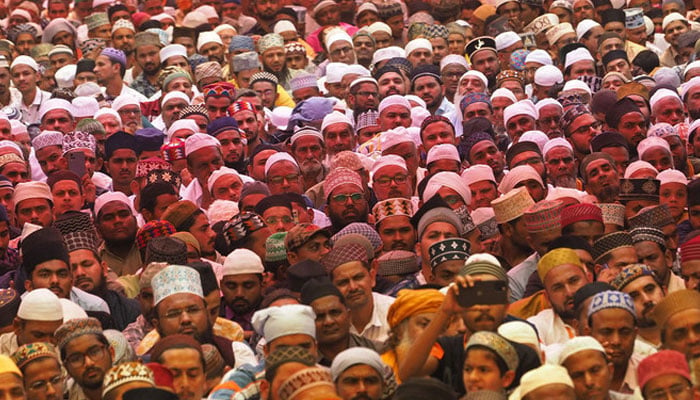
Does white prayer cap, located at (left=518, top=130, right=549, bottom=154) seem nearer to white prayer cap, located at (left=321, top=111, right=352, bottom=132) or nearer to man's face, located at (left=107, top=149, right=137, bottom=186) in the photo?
white prayer cap, located at (left=321, top=111, right=352, bottom=132)

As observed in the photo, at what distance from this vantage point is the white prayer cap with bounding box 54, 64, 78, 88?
786 inches

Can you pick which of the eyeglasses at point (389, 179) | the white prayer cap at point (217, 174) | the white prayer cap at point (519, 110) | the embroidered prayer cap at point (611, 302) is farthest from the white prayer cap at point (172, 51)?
the embroidered prayer cap at point (611, 302)

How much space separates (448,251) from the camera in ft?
41.6

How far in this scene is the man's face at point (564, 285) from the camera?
1191 cm

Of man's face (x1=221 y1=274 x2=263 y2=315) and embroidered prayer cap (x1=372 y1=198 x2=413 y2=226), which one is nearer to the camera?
man's face (x1=221 y1=274 x2=263 y2=315)

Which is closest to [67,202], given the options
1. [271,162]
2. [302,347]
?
[271,162]

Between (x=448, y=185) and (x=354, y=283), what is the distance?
277 cm

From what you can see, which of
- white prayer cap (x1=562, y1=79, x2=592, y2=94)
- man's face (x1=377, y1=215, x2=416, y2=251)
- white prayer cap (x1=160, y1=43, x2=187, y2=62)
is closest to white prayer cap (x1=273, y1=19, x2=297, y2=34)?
white prayer cap (x1=160, y1=43, x2=187, y2=62)

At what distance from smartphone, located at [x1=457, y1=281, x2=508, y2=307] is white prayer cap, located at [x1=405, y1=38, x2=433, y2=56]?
957 cm

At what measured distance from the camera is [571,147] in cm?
1631

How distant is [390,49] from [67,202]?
19.6 feet

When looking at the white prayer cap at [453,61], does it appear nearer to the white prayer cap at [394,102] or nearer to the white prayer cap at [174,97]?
the white prayer cap at [394,102]

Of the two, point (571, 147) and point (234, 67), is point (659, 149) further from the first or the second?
point (234, 67)

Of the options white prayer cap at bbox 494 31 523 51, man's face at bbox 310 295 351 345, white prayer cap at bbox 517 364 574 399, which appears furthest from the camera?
white prayer cap at bbox 494 31 523 51
